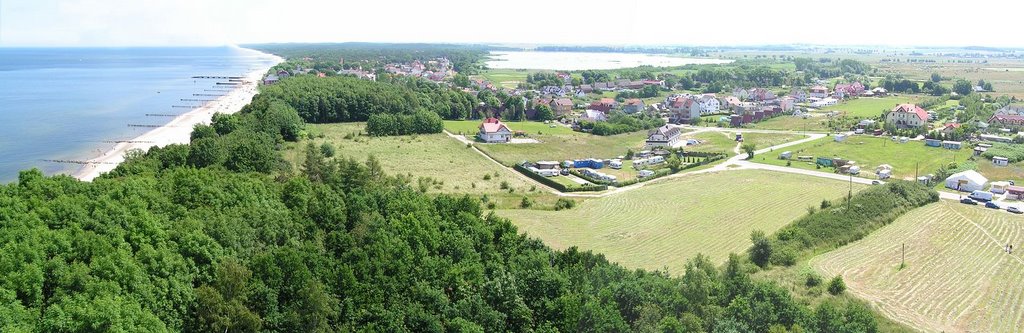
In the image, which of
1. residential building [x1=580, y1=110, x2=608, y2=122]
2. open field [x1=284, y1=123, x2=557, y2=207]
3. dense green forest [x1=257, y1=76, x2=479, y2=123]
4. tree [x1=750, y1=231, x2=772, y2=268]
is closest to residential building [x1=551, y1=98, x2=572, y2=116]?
residential building [x1=580, y1=110, x2=608, y2=122]

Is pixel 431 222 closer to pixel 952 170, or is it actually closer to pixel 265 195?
pixel 265 195

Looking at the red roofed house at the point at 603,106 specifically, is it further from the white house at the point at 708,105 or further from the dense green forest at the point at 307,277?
the dense green forest at the point at 307,277

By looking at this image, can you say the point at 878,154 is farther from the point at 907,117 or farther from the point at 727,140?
the point at 907,117

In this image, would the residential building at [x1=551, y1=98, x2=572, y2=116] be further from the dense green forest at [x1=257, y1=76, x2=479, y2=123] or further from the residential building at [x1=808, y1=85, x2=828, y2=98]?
the residential building at [x1=808, y1=85, x2=828, y2=98]

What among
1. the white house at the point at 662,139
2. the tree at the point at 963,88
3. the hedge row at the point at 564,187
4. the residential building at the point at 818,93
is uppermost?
the tree at the point at 963,88

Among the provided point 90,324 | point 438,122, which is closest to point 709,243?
point 90,324

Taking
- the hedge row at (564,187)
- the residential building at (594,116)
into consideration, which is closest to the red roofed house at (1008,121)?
the residential building at (594,116)
